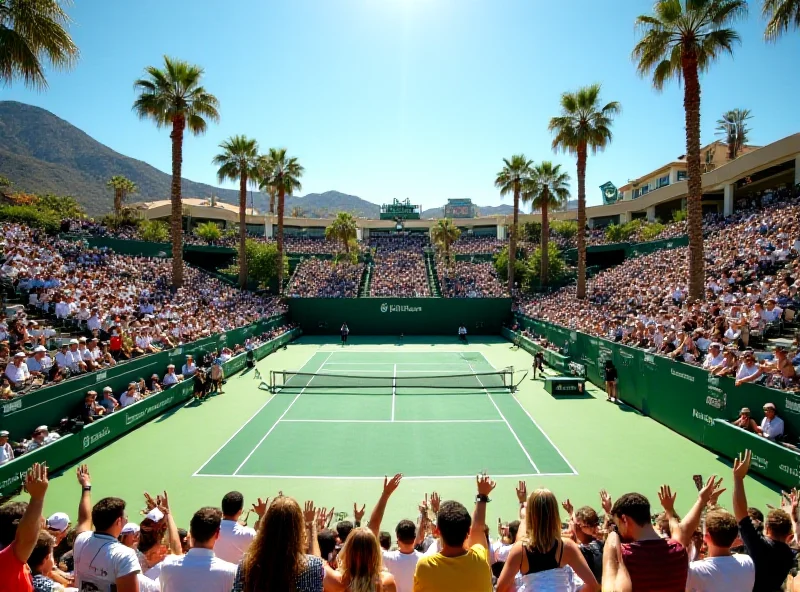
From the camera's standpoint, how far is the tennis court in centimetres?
1217

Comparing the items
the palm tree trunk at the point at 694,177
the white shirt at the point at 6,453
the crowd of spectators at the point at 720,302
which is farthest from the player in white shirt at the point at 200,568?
the palm tree trunk at the point at 694,177

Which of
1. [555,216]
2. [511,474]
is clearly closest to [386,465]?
[511,474]

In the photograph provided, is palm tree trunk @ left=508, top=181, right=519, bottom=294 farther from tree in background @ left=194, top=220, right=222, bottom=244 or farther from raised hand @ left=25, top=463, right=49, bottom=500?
raised hand @ left=25, top=463, right=49, bottom=500

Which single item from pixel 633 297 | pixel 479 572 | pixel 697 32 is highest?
pixel 697 32

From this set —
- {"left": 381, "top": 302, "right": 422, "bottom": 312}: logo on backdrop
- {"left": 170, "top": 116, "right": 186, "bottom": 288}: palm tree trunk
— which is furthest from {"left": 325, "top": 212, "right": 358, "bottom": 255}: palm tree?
{"left": 170, "top": 116, "right": 186, "bottom": 288}: palm tree trunk

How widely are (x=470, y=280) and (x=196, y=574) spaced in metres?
44.9

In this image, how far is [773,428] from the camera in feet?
34.2

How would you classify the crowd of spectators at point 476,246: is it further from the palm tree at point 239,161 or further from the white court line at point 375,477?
the white court line at point 375,477

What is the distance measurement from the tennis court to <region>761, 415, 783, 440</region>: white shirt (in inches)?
162

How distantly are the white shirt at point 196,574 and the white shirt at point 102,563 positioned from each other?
1.09ft

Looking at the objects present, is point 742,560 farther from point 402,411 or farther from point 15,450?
point 402,411

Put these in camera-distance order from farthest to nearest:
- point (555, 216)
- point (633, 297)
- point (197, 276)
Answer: point (555, 216) < point (197, 276) < point (633, 297)

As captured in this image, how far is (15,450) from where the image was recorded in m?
10.7

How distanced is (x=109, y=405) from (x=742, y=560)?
1514 centimetres
